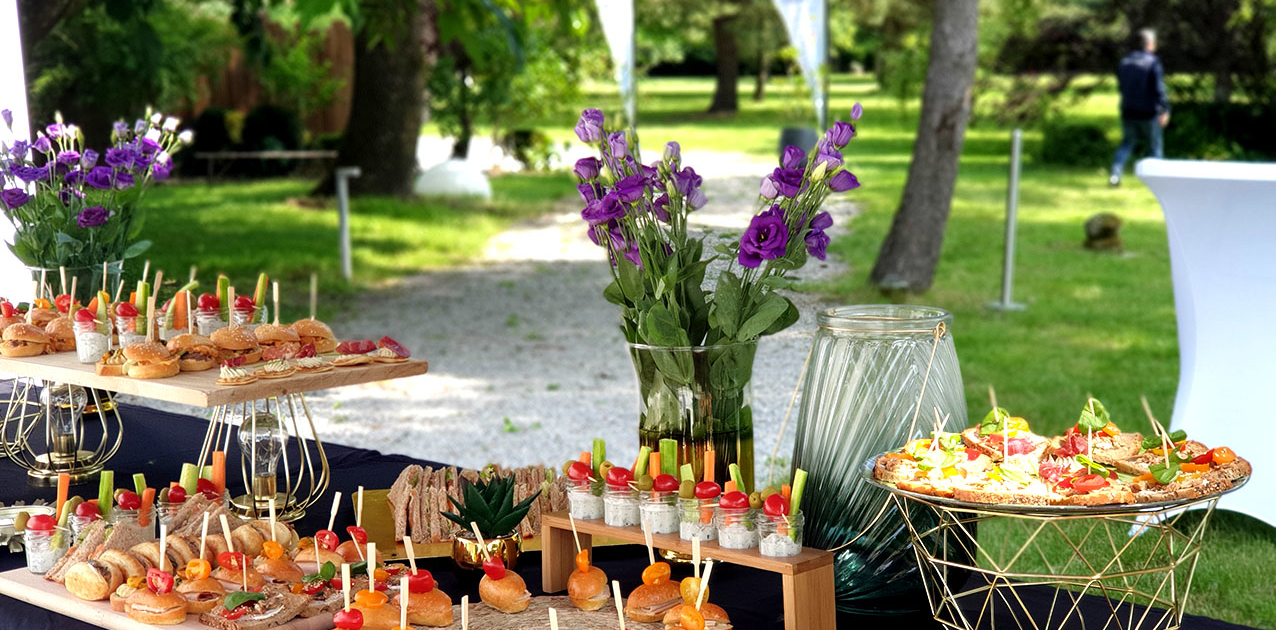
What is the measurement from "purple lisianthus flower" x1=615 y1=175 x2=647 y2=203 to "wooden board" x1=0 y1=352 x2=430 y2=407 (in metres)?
0.48

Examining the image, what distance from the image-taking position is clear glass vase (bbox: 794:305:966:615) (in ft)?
Result: 5.21

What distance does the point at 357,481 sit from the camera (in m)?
2.31

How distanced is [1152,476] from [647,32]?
74.8 ft

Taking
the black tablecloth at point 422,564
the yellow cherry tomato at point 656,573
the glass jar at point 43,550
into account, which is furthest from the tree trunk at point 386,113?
the yellow cherry tomato at point 656,573

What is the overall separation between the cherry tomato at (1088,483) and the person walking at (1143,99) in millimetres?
11104

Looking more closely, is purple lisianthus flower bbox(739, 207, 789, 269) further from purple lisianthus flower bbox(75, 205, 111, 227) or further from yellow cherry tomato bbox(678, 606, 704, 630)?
purple lisianthus flower bbox(75, 205, 111, 227)

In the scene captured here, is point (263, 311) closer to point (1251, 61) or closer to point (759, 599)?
point (759, 599)

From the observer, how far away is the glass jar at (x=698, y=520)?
151cm

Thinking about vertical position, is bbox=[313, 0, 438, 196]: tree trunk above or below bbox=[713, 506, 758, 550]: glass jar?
above

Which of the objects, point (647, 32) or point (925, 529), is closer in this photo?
point (925, 529)

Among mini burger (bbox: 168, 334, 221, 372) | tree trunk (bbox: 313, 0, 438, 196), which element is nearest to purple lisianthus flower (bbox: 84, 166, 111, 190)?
mini burger (bbox: 168, 334, 221, 372)

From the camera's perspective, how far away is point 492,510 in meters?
1.78

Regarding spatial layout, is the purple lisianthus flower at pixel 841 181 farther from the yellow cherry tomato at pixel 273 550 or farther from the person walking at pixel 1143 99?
the person walking at pixel 1143 99

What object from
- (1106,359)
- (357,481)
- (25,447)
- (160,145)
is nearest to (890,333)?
(357,481)
